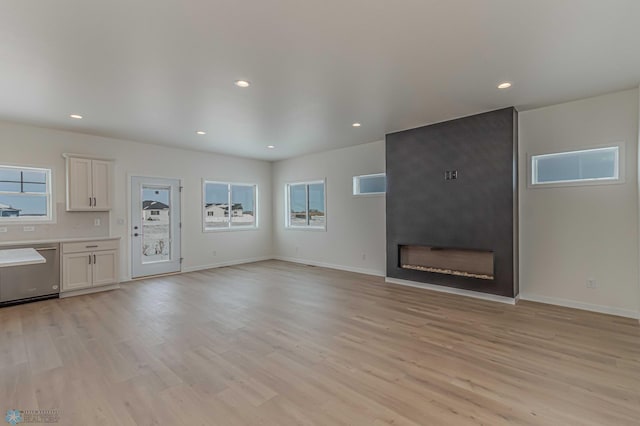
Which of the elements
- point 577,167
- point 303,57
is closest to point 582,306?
point 577,167

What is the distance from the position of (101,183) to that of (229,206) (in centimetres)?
292

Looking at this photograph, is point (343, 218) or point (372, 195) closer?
point (372, 195)

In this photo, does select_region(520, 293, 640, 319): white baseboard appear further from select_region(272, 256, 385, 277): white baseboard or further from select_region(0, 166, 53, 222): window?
select_region(0, 166, 53, 222): window

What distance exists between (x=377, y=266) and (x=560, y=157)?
3659 millimetres

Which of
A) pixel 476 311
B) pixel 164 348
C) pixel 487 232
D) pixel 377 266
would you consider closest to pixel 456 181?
pixel 487 232

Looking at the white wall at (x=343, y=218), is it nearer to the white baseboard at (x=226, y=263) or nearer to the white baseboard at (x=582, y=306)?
the white baseboard at (x=226, y=263)

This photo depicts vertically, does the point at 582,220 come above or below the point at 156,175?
below

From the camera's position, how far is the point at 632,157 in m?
3.79

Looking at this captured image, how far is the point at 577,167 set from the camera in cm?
423

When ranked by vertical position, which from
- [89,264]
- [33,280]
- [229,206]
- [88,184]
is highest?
[88,184]

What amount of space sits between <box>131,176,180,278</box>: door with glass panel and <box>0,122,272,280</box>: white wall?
0.14 meters

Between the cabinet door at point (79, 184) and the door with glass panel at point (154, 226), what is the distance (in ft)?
2.68

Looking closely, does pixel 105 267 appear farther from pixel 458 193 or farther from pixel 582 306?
pixel 582 306

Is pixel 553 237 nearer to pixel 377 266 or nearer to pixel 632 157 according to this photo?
pixel 632 157
